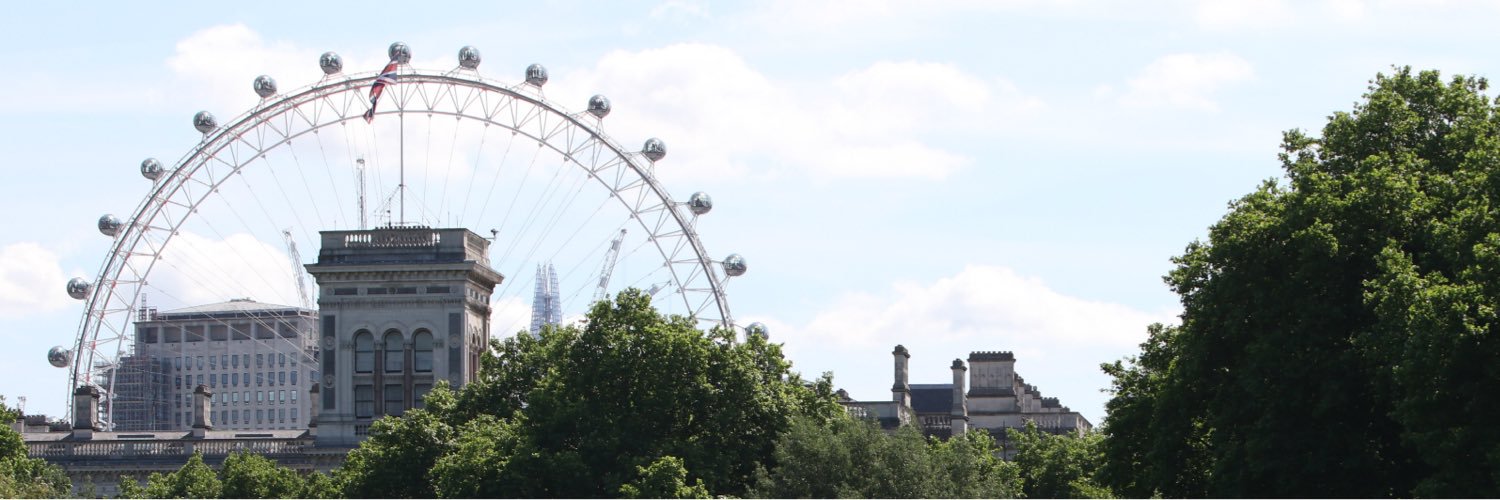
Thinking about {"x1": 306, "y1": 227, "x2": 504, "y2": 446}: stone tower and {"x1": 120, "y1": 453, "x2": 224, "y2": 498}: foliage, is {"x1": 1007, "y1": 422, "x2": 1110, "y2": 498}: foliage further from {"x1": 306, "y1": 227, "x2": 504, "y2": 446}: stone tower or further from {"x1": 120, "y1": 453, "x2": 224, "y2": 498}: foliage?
{"x1": 120, "y1": 453, "x2": 224, "y2": 498}: foliage

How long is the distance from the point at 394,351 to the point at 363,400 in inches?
122

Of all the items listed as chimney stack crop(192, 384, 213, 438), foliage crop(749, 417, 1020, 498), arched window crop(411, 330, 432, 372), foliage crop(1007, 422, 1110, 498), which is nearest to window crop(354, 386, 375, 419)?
arched window crop(411, 330, 432, 372)

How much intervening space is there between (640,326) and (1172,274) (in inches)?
882

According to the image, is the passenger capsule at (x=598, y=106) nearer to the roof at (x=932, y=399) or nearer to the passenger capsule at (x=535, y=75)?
the passenger capsule at (x=535, y=75)

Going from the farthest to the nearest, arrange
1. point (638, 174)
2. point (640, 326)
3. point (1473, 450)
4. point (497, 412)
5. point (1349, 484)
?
point (638, 174)
point (497, 412)
point (640, 326)
point (1349, 484)
point (1473, 450)

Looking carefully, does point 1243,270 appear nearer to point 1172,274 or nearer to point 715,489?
point 1172,274

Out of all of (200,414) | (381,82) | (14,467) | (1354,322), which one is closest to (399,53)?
(381,82)

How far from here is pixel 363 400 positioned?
449 ft

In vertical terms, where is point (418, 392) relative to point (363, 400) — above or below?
above

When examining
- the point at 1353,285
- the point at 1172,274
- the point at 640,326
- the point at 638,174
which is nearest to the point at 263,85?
the point at 638,174

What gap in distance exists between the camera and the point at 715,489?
8406 cm

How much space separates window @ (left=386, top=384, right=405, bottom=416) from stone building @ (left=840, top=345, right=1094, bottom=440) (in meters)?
23.5

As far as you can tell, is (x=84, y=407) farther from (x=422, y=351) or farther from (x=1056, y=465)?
(x=1056, y=465)

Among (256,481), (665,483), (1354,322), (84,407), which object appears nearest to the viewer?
(1354,322)
